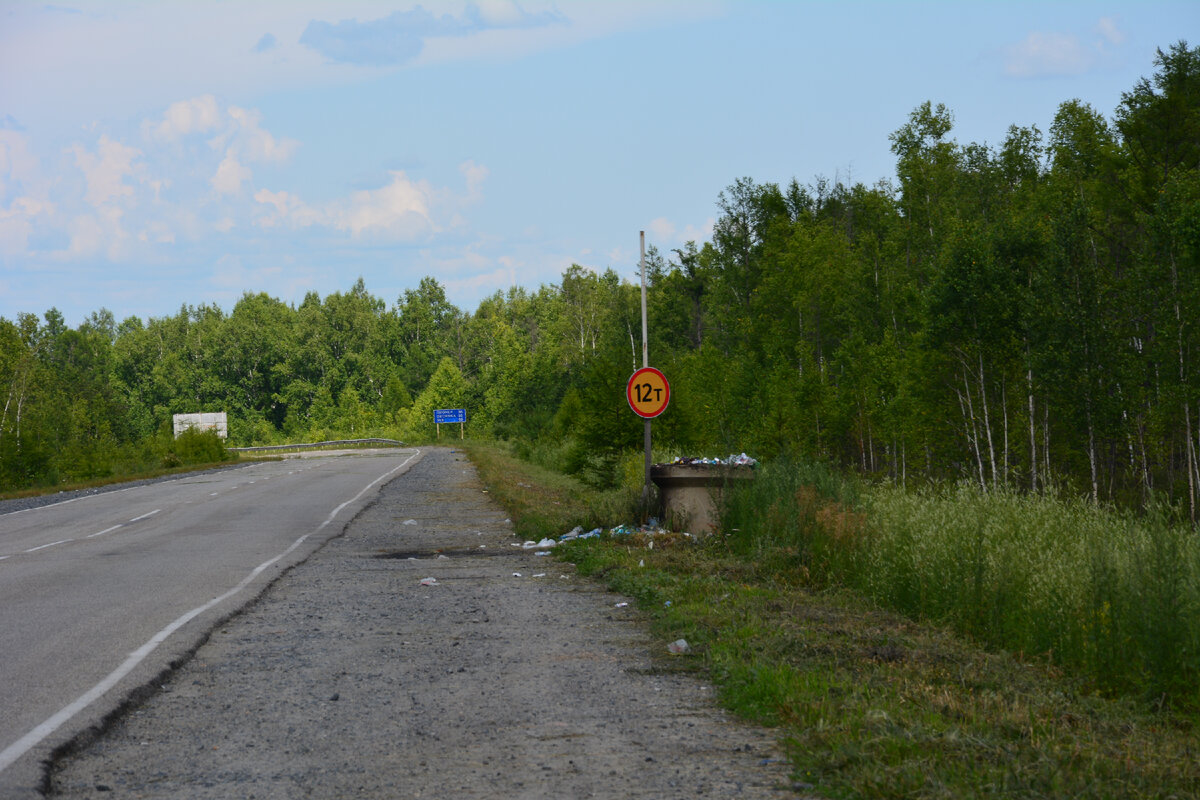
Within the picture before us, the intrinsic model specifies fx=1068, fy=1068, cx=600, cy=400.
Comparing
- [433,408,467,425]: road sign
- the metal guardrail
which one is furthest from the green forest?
the metal guardrail

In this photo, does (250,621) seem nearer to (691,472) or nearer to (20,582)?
(20,582)

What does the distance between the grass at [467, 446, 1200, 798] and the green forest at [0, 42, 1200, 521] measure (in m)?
7.17

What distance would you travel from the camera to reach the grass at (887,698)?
490 cm

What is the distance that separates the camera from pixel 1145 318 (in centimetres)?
4288

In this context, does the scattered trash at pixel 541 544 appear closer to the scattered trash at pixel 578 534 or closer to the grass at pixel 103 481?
the scattered trash at pixel 578 534

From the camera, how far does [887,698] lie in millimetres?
6402

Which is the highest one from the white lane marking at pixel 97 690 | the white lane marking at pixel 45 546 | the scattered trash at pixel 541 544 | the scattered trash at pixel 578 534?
the white lane marking at pixel 97 690

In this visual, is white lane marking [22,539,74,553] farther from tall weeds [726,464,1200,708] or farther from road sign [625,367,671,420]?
tall weeds [726,464,1200,708]

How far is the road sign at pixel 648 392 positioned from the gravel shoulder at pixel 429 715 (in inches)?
199

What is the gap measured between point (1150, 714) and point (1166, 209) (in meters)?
40.2

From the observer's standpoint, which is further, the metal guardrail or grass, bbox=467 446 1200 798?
the metal guardrail

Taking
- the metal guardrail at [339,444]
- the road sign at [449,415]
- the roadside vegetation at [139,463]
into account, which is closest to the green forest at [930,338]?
the roadside vegetation at [139,463]

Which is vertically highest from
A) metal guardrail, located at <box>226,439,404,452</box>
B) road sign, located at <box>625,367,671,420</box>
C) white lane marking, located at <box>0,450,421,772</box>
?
road sign, located at <box>625,367,671,420</box>

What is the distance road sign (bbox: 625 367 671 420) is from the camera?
16.2 m
